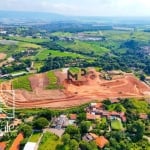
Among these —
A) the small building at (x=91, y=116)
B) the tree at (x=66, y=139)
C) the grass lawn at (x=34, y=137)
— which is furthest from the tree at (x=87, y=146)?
the small building at (x=91, y=116)

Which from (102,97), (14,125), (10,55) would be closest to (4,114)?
(14,125)

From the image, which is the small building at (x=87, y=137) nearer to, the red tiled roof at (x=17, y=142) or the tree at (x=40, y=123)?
the tree at (x=40, y=123)

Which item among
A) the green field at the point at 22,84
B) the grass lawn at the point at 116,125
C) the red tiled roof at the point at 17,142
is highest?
the red tiled roof at the point at 17,142

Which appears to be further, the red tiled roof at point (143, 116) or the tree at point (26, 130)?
the red tiled roof at point (143, 116)

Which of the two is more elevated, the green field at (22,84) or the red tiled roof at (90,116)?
the red tiled roof at (90,116)

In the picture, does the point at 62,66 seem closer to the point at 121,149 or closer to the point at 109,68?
the point at 109,68

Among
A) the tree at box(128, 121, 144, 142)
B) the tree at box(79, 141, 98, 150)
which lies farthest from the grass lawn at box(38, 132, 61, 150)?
the tree at box(128, 121, 144, 142)

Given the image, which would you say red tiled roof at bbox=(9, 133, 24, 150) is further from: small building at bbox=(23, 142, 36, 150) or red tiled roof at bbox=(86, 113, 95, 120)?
red tiled roof at bbox=(86, 113, 95, 120)

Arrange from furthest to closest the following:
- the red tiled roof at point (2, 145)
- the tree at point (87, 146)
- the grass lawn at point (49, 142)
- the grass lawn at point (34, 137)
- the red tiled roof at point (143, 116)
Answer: the red tiled roof at point (143, 116), the grass lawn at point (34, 137), the red tiled roof at point (2, 145), the grass lawn at point (49, 142), the tree at point (87, 146)
